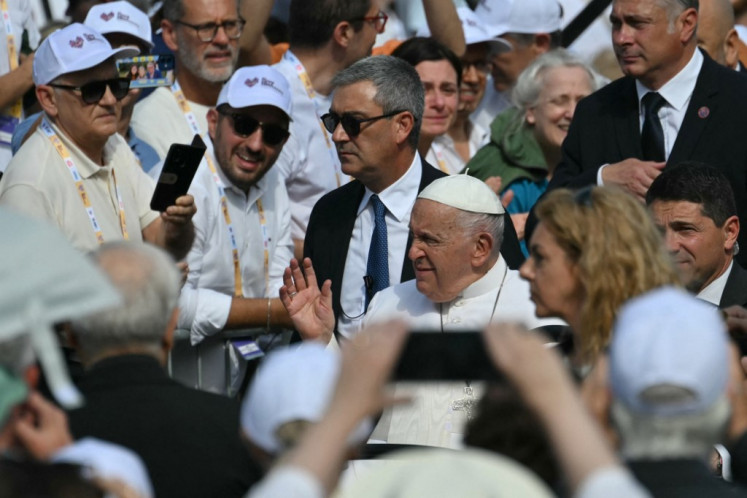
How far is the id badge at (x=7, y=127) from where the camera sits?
742cm

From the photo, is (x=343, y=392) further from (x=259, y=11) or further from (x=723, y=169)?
(x=259, y=11)

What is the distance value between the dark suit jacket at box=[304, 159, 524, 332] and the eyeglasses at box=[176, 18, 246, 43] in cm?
128

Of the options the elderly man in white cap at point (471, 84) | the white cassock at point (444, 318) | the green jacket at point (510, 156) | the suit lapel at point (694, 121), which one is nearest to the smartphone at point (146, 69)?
the white cassock at point (444, 318)

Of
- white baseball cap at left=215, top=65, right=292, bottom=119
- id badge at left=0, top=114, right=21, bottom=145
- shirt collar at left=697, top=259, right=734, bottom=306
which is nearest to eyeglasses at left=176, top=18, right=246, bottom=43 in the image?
white baseball cap at left=215, top=65, right=292, bottom=119

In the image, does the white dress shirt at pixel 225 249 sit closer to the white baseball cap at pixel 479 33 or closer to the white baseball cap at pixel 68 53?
the white baseball cap at pixel 68 53

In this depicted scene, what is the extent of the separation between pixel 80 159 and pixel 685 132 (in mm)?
2673

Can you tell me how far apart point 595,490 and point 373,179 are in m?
4.26

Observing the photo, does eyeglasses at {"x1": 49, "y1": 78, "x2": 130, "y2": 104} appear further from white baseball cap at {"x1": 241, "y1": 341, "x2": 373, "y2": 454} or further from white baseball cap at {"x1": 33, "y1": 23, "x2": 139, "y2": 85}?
white baseball cap at {"x1": 241, "y1": 341, "x2": 373, "y2": 454}

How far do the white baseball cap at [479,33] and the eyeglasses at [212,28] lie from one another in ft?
5.08

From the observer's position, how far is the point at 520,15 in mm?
8961

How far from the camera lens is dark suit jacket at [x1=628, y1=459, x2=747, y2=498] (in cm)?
298

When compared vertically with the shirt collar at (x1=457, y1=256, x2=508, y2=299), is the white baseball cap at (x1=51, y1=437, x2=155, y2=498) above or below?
above

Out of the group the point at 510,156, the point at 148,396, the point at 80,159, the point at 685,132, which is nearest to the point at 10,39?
the point at 80,159

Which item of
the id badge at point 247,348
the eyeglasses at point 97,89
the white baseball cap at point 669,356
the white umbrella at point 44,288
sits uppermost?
the white umbrella at point 44,288
